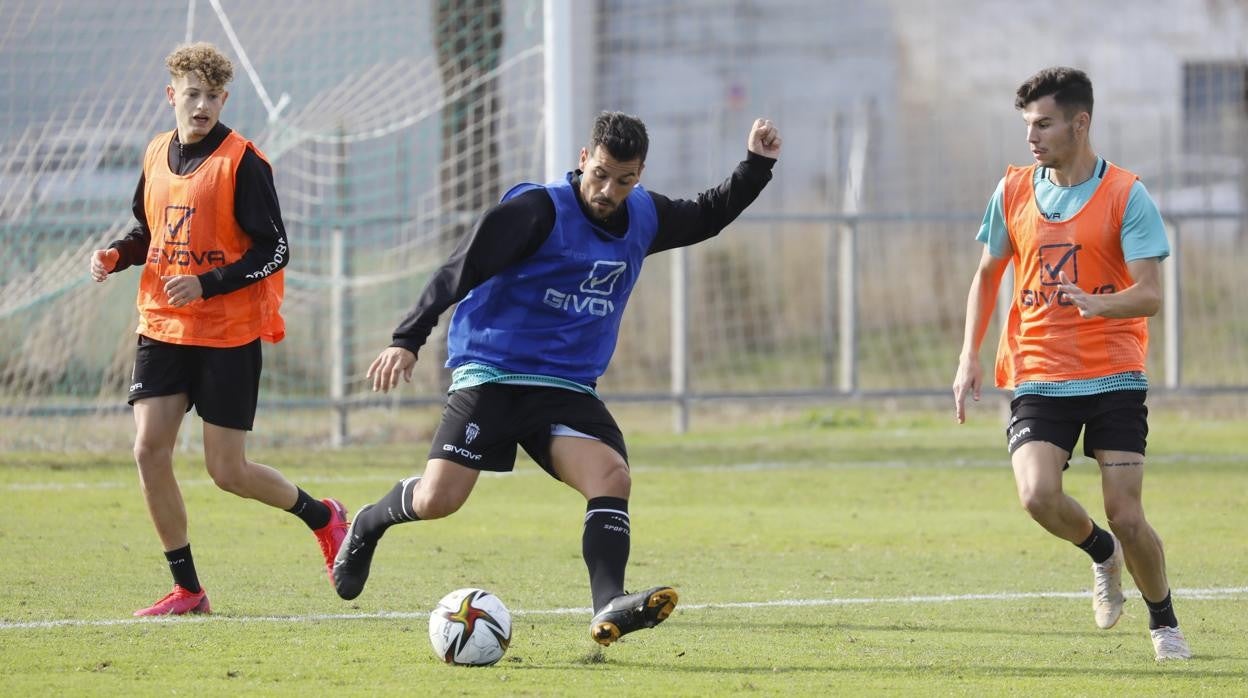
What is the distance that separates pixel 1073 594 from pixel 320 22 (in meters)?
7.79

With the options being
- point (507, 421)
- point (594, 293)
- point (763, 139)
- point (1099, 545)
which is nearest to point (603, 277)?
point (594, 293)

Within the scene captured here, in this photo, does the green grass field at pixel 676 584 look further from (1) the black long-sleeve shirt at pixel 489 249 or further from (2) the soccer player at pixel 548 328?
(1) the black long-sleeve shirt at pixel 489 249

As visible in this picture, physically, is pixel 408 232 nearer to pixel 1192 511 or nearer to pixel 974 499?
pixel 974 499

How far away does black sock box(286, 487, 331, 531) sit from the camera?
22.6 ft

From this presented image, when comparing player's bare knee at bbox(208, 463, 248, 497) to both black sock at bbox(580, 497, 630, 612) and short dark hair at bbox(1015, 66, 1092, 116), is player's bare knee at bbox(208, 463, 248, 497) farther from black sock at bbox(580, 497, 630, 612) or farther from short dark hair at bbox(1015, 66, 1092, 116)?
short dark hair at bbox(1015, 66, 1092, 116)

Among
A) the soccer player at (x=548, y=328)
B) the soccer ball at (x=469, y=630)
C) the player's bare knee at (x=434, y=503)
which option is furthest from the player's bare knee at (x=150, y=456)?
the soccer ball at (x=469, y=630)

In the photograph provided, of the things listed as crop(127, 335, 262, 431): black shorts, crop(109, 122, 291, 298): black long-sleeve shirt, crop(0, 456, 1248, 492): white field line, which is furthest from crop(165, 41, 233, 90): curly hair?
crop(0, 456, 1248, 492): white field line

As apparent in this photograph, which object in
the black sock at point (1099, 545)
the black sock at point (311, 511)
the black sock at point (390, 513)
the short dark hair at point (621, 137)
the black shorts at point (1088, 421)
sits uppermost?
the short dark hair at point (621, 137)

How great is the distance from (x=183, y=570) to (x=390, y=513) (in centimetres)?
102

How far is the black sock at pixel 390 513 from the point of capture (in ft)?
19.5

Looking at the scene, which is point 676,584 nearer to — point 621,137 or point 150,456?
point 150,456

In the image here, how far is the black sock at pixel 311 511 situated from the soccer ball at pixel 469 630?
1.52m

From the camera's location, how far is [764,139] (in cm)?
608

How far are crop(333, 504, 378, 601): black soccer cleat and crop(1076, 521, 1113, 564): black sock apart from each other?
8.33ft
